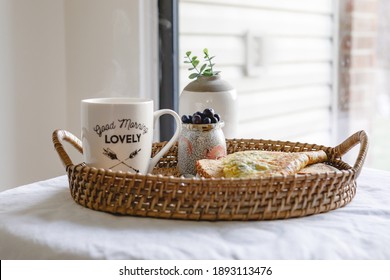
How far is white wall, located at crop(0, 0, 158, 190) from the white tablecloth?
2.67ft

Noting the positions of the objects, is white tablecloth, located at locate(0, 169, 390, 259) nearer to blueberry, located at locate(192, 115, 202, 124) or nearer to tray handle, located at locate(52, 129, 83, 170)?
tray handle, located at locate(52, 129, 83, 170)

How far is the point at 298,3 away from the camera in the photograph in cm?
174

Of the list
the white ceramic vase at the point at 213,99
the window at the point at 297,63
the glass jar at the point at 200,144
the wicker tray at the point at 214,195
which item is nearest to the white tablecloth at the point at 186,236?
the wicker tray at the point at 214,195

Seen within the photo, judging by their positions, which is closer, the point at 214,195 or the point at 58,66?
the point at 214,195

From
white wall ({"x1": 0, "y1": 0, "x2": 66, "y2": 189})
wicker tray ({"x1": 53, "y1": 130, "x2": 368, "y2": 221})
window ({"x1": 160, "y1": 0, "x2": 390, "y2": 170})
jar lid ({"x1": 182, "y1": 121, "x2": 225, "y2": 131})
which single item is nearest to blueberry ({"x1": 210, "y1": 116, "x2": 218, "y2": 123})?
jar lid ({"x1": 182, "y1": 121, "x2": 225, "y2": 131})

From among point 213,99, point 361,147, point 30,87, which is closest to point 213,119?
point 213,99

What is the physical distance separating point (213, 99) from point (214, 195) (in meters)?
0.40

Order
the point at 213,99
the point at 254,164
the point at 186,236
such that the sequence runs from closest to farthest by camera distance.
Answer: the point at 186,236, the point at 254,164, the point at 213,99

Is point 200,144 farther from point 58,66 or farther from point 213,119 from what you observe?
point 58,66

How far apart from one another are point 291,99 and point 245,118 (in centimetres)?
17

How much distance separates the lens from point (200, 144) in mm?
974

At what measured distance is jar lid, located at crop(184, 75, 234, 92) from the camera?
1.12 meters
